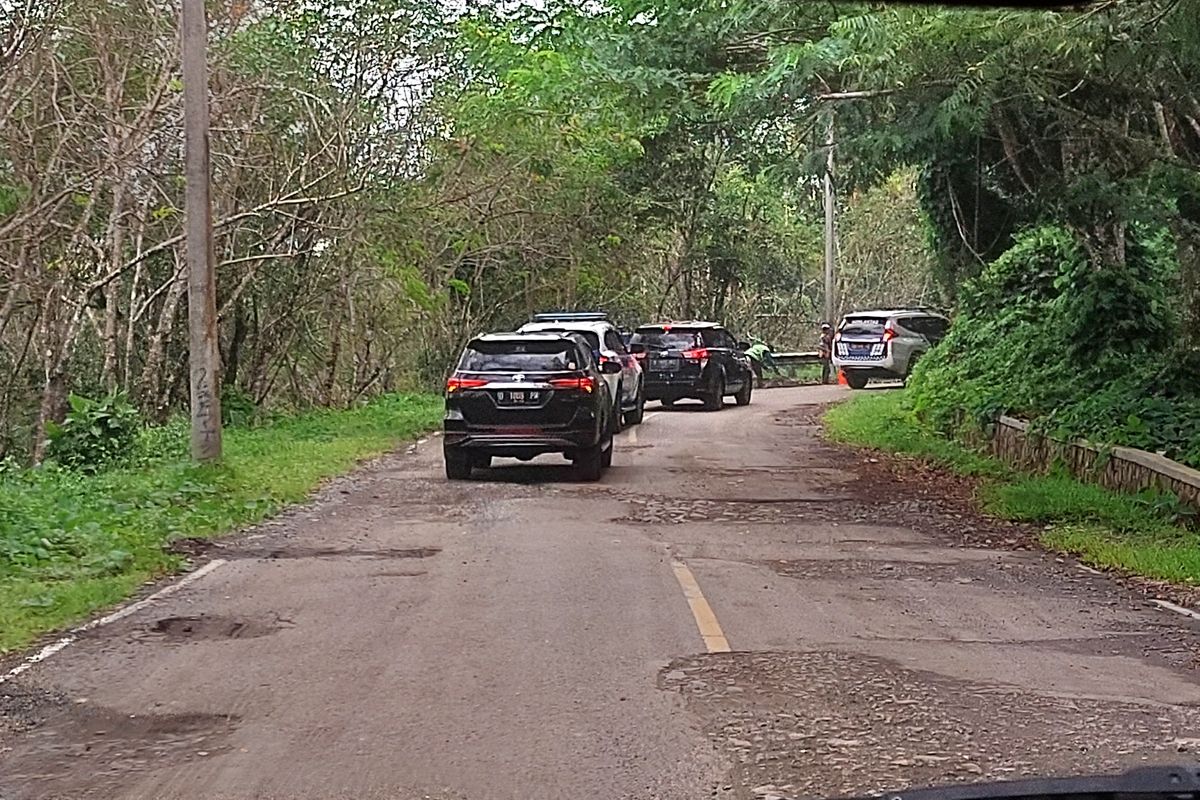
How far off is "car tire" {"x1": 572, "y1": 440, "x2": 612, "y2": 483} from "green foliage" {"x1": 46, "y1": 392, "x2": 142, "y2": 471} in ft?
18.4

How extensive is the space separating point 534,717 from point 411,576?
466 cm

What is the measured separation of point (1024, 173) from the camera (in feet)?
81.9

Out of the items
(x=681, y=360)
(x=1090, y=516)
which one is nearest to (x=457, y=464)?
(x=1090, y=516)

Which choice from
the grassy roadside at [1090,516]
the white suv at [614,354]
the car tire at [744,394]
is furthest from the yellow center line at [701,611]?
the car tire at [744,394]

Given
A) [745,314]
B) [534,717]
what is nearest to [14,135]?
[534,717]

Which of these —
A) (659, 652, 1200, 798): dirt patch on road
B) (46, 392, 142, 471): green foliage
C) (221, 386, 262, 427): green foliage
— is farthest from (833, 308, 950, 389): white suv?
(659, 652, 1200, 798): dirt patch on road

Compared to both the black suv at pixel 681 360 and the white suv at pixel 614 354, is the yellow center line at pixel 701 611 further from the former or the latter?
the black suv at pixel 681 360

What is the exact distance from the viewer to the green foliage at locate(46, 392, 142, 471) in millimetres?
19094

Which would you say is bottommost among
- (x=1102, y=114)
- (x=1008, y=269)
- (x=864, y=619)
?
(x=864, y=619)

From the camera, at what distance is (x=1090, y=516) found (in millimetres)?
15461

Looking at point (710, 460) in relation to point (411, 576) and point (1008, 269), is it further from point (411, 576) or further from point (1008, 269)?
point (411, 576)

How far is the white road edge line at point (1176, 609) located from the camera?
10812 mm

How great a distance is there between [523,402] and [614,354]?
718cm

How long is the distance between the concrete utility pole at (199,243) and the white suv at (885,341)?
21427 mm
